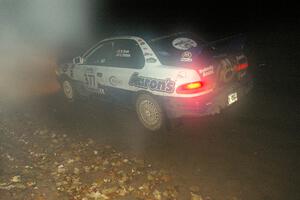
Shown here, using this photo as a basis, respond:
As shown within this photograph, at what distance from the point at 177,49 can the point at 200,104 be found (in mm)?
1163

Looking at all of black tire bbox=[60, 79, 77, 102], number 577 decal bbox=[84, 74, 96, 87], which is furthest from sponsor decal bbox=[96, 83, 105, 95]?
black tire bbox=[60, 79, 77, 102]

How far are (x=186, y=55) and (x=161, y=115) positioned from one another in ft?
3.87

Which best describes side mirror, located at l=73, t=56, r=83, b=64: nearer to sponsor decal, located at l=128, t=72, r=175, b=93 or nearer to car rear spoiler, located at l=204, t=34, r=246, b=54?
sponsor decal, located at l=128, t=72, r=175, b=93

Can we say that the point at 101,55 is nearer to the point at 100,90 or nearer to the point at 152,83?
the point at 100,90

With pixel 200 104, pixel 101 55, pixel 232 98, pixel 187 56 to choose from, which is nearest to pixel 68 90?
pixel 101 55

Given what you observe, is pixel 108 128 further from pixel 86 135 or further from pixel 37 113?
pixel 37 113

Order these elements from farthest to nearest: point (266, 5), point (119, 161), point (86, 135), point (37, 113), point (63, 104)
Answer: point (266, 5) → point (63, 104) → point (37, 113) → point (86, 135) → point (119, 161)

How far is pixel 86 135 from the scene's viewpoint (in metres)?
6.12

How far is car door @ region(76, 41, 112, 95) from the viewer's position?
6.62 meters

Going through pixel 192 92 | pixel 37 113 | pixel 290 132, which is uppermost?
pixel 192 92

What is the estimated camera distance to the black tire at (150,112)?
567 centimetres

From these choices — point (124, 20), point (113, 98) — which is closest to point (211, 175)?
point (113, 98)

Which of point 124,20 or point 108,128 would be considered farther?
point 124,20

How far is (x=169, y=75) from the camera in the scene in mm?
5273
